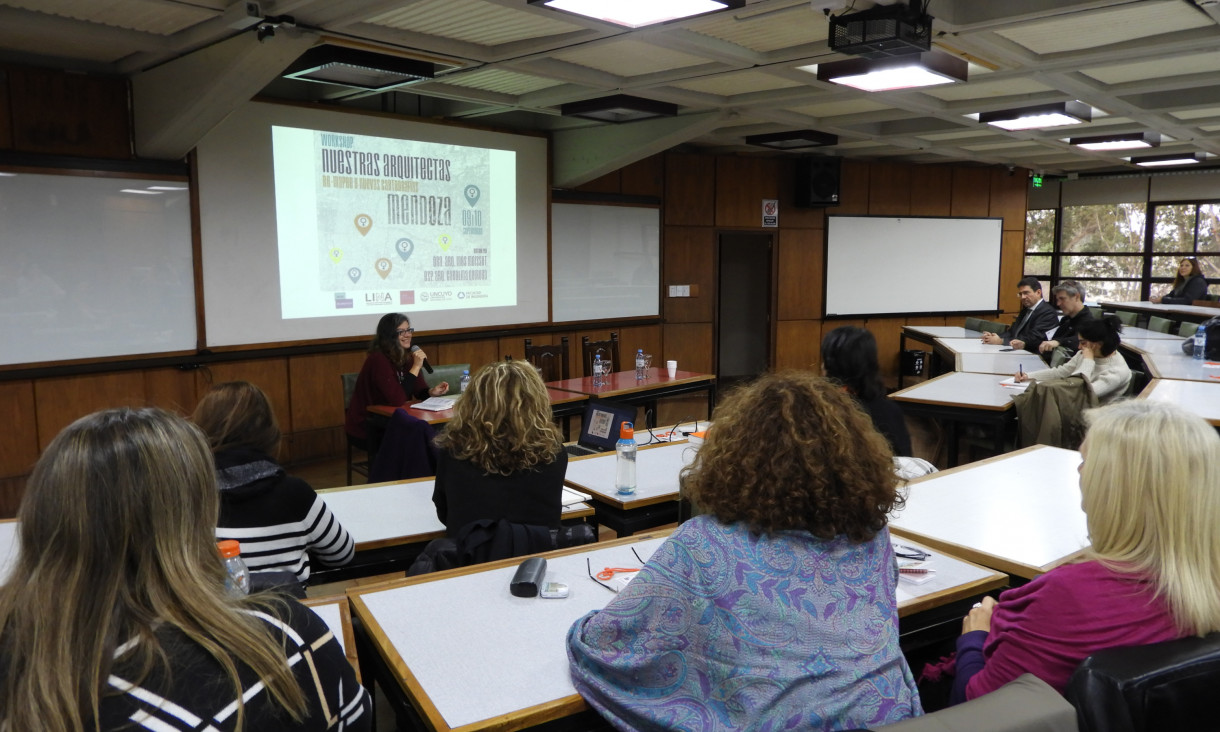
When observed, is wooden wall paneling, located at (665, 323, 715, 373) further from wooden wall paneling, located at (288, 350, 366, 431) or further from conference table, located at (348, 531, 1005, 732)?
conference table, located at (348, 531, 1005, 732)

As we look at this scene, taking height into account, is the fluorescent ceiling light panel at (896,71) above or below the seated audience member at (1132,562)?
above

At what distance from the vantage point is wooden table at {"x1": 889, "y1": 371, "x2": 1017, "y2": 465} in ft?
15.2

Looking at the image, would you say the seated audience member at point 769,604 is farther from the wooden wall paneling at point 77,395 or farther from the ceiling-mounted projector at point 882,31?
the wooden wall paneling at point 77,395

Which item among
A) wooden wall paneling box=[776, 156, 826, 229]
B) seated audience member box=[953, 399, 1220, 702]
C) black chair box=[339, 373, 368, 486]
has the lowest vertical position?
black chair box=[339, 373, 368, 486]

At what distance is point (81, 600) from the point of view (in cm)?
95

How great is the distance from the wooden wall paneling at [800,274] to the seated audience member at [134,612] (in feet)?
29.0

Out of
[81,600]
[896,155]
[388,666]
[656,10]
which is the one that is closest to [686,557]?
[388,666]

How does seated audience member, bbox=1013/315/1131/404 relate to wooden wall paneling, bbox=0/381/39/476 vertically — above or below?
above

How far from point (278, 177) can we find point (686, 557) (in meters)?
5.21

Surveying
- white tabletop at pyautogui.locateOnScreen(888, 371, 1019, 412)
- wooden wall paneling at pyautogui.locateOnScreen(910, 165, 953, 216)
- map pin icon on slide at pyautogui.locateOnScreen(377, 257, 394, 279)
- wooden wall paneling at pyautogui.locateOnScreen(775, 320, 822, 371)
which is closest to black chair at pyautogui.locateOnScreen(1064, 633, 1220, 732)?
white tabletop at pyautogui.locateOnScreen(888, 371, 1019, 412)

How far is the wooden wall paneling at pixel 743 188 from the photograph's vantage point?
8.92 metres

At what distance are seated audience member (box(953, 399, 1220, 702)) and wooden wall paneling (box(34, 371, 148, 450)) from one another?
191 inches

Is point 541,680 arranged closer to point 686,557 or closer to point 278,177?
point 686,557

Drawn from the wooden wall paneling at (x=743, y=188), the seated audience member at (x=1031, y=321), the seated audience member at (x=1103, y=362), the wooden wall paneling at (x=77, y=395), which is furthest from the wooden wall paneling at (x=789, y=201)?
the wooden wall paneling at (x=77, y=395)
